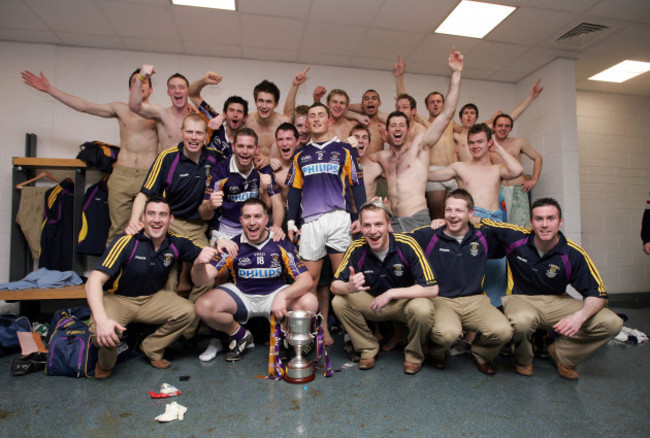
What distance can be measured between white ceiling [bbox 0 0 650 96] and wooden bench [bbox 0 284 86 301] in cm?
280

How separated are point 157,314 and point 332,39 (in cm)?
356

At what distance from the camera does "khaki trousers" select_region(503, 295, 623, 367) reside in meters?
2.31

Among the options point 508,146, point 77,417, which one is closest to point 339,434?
point 77,417

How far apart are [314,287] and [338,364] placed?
61 cm

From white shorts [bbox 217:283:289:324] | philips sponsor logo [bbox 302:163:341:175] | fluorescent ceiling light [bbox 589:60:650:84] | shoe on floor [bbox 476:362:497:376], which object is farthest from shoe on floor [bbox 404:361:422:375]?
fluorescent ceiling light [bbox 589:60:650:84]

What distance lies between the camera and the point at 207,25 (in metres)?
4.09

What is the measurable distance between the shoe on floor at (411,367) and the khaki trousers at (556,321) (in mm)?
657

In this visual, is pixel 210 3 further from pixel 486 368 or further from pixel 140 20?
pixel 486 368

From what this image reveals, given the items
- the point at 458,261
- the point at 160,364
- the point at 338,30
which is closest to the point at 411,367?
the point at 458,261

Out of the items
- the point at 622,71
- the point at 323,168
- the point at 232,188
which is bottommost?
the point at 232,188

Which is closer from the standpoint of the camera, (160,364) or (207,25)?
(160,364)

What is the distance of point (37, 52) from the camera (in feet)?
14.4

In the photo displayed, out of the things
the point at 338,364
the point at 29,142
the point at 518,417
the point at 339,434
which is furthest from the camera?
the point at 29,142

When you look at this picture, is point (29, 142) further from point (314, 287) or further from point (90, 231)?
point (314, 287)
